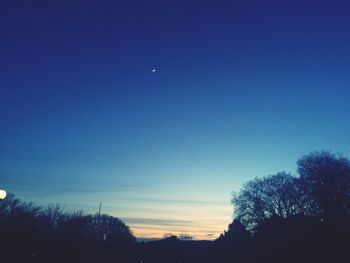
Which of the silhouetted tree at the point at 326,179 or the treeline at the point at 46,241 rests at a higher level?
the silhouetted tree at the point at 326,179

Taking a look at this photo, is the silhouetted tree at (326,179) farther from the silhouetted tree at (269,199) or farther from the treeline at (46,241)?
the treeline at (46,241)

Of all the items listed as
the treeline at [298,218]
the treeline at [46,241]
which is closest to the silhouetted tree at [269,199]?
the treeline at [298,218]

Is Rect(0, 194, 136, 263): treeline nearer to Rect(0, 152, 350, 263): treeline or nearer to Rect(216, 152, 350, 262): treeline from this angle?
Rect(0, 152, 350, 263): treeline

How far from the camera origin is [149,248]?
66.4 meters

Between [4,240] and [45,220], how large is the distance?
96.0 ft

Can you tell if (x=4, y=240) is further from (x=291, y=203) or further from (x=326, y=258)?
(x=291, y=203)

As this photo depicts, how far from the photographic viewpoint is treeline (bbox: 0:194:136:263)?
41.6 meters

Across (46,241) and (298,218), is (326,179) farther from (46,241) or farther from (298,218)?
(46,241)

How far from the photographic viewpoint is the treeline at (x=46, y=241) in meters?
41.6

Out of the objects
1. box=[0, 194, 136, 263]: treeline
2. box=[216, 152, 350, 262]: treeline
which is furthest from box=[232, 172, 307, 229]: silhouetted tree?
box=[0, 194, 136, 263]: treeline

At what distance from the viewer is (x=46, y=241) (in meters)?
48.3

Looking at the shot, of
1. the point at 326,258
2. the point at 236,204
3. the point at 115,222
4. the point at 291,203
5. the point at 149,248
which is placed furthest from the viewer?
the point at 115,222

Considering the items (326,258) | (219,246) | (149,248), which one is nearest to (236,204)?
(219,246)

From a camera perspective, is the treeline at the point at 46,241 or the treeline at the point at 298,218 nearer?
the treeline at the point at 298,218
